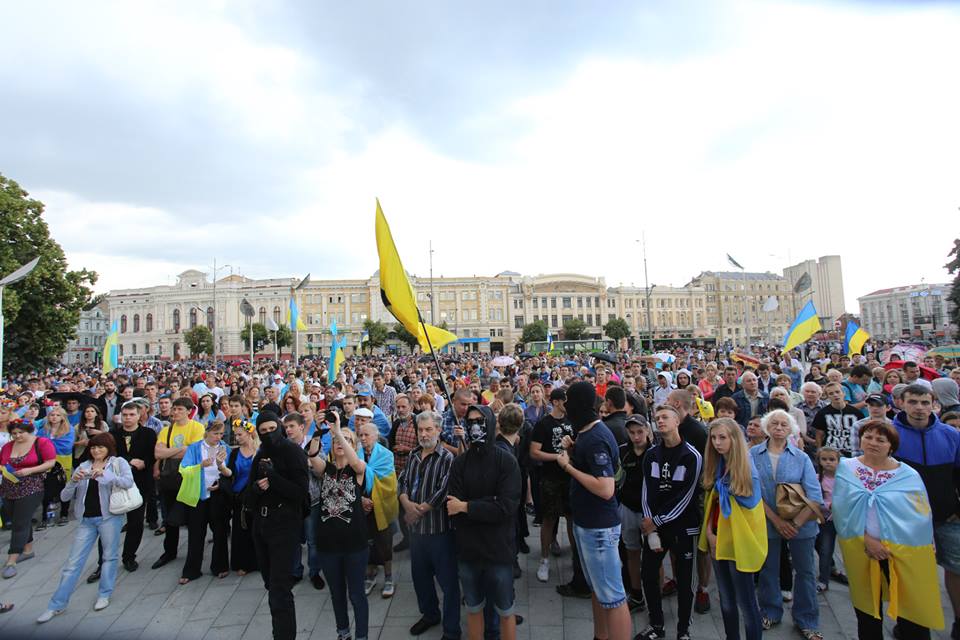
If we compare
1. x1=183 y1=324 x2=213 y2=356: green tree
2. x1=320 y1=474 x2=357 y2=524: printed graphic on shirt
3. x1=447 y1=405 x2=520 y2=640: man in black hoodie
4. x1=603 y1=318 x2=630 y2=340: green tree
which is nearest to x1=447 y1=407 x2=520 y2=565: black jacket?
x1=447 y1=405 x2=520 y2=640: man in black hoodie

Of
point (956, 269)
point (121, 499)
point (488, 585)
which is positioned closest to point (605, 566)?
point (488, 585)

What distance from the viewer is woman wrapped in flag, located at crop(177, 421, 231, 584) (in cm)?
513

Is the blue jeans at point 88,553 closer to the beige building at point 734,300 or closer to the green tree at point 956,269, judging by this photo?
the green tree at point 956,269

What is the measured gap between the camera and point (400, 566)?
5355 mm

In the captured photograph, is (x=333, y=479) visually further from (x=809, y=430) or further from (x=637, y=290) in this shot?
(x=637, y=290)

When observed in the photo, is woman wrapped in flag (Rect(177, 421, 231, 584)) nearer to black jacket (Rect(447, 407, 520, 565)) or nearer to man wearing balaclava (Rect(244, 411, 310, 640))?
man wearing balaclava (Rect(244, 411, 310, 640))

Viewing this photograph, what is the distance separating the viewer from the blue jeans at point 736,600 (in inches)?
130

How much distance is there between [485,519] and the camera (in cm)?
329

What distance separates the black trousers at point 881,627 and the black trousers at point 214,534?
18.0 feet

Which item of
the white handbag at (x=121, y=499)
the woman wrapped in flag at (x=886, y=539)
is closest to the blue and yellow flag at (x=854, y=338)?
the woman wrapped in flag at (x=886, y=539)

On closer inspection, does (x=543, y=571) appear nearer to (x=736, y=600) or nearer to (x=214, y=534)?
(x=736, y=600)

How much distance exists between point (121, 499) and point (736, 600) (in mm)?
5317

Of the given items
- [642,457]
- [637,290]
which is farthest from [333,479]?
[637,290]

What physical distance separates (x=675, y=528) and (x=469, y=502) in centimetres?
161
